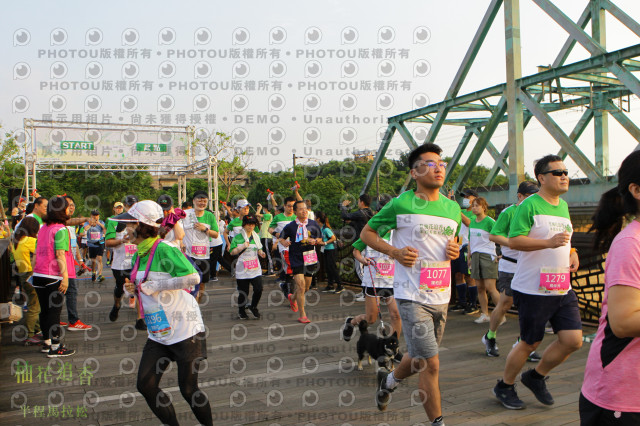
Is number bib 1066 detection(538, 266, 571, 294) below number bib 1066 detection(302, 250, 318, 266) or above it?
above

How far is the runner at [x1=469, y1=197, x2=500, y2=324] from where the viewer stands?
278 inches

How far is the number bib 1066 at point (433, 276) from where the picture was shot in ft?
11.2

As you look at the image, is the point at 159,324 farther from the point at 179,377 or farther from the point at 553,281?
the point at 553,281

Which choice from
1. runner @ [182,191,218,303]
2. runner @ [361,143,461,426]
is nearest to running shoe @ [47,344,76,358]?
runner @ [182,191,218,303]

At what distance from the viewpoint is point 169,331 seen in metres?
3.21

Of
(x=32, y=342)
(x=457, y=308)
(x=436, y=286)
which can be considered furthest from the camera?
(x=457, y=308)

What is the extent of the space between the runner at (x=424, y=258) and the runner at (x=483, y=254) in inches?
149

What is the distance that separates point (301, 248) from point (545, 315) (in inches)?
167

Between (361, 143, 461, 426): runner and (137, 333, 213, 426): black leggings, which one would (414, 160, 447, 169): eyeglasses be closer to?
(361, 143, 461, 426): runner

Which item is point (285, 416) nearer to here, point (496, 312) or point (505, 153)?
point (496, 312)

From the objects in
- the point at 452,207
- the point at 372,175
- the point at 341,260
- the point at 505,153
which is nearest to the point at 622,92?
the point at 505,153

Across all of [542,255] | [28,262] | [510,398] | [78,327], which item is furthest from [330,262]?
[542,255]

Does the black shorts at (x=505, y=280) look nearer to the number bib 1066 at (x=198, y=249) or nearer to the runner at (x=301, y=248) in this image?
the runner at (x=301, y=248)

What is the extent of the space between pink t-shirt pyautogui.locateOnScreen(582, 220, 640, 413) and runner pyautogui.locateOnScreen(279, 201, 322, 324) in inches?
231
